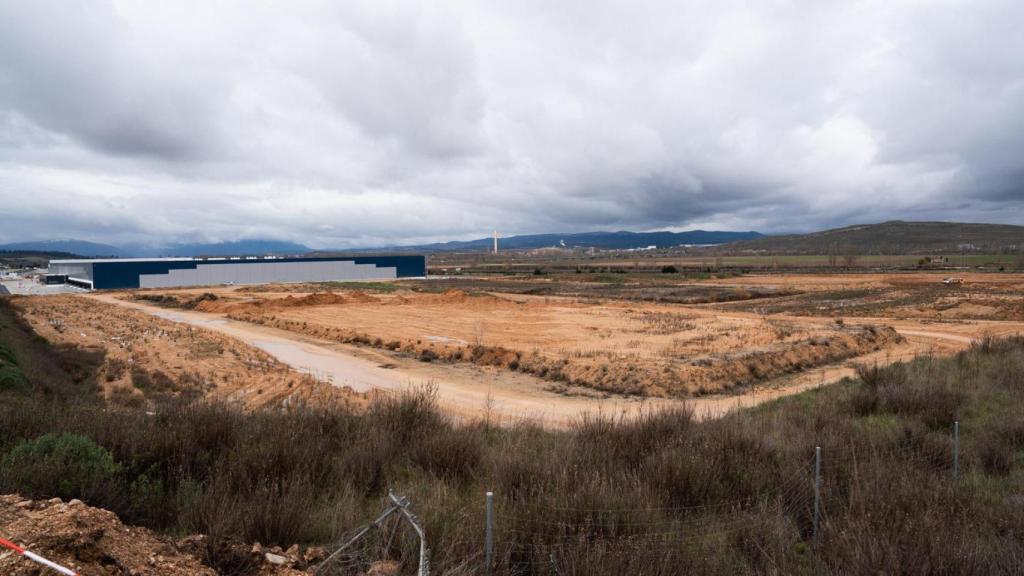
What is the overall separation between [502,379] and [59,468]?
16497 mm

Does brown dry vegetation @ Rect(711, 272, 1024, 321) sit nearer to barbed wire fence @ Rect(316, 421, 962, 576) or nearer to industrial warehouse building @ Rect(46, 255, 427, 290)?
barbed wire fence @ Rect(316, 421, 962, 576)

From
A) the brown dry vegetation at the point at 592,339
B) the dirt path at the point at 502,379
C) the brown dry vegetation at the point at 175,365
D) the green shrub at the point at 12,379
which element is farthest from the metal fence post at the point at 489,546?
the brown dry vegetation at the point at 592,339

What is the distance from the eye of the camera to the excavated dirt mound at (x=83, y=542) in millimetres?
3471

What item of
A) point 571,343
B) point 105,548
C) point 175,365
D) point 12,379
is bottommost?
point 571,343

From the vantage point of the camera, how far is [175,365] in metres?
21.3

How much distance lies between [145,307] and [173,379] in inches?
1510

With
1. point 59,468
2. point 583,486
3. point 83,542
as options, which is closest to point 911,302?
point 583,486

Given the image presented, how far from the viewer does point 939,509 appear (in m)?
5.54

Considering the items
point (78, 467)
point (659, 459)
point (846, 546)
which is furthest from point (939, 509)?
point (78, 467)

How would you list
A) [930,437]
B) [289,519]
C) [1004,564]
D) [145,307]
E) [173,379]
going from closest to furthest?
[1004,564], [289,519], [930,437], [173,379], [145,307]

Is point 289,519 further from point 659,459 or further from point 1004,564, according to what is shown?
point 1004,564

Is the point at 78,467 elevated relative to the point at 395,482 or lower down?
elevated

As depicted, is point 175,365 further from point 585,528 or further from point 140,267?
point 140,267

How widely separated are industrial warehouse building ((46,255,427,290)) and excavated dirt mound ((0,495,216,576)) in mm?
82373
